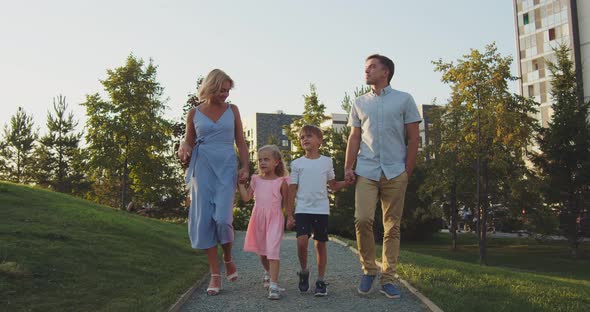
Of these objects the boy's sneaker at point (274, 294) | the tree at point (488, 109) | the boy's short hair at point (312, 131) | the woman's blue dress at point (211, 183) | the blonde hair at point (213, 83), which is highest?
the tree at point (488, 109)

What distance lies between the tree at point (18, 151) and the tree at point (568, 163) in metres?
40.4

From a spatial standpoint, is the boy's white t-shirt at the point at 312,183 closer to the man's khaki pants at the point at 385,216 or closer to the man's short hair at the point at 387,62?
the man's khaki pants at the point at 385,216

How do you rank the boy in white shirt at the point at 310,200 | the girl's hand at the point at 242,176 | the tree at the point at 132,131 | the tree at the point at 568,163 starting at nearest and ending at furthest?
the girl's hand at the point at 242,176, the boy in white shirt at the point at 310,200, the tree at the point at 568,163, the tree at the point at 132,131

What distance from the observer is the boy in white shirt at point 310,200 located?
5.73m

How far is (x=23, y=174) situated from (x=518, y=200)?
133 ft

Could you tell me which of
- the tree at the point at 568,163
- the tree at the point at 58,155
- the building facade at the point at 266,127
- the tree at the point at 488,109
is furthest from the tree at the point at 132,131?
the building facade at the point at 266,127

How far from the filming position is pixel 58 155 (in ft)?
157

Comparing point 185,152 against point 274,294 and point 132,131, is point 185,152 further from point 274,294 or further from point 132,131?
point 132,131

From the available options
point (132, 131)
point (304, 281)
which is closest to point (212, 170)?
point (304, 281)

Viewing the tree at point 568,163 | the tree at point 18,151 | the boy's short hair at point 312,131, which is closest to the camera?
the boy's short hair at point 312,131

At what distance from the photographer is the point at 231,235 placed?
18.0ft

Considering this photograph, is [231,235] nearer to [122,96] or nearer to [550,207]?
[550,207]

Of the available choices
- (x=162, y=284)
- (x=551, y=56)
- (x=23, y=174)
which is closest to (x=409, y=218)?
(x=162, y=284)

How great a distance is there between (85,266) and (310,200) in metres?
2.94
